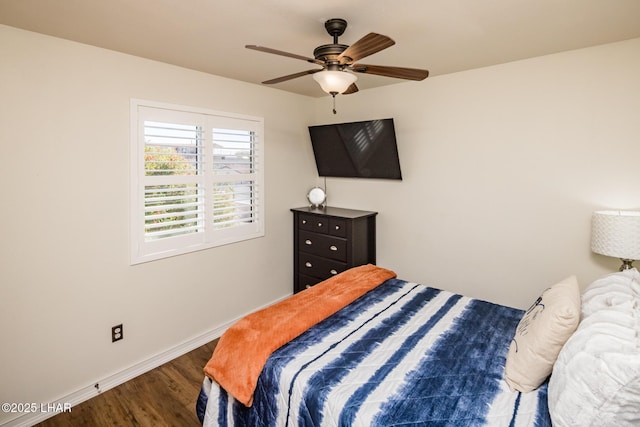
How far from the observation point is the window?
106 inches

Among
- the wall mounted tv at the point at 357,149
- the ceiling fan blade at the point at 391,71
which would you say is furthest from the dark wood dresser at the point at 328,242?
the ceiling fan blade at the point at 391,71

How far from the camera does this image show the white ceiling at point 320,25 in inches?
71.4

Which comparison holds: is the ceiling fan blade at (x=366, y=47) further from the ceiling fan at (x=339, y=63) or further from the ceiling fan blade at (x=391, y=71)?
the ceiling fan blade at (x=391, y=71)

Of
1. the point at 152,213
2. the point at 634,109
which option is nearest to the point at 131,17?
the point at 152,213

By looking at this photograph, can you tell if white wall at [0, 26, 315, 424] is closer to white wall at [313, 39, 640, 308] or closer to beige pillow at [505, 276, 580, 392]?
white wall at [313, 39, 640, 308]

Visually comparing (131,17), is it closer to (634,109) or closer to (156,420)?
(156,420)

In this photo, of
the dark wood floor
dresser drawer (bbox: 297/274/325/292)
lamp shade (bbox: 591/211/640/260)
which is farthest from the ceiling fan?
dresser drawer (bbox: 297/274/325/292)

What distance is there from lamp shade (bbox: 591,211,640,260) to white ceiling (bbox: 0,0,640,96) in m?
1.18

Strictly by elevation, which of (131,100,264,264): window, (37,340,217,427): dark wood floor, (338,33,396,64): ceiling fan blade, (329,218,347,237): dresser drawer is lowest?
(37,340,217,427): dark wood floor

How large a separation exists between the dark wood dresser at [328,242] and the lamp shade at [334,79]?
67.3 inches

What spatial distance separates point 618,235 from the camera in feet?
7.22

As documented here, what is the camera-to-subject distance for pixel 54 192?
227 centimetres

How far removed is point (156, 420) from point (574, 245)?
3.23 m

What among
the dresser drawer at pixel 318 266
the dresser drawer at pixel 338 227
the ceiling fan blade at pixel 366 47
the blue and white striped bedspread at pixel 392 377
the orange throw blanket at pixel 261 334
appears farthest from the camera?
the dresser drawer at pixel 318 266
